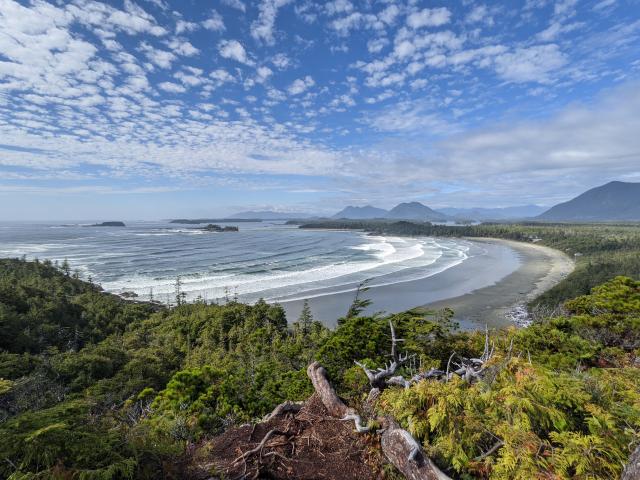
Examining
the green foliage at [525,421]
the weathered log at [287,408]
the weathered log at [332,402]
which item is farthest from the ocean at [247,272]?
the green foliage at [525,421]

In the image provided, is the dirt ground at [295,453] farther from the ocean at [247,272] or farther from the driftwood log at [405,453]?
the ocean at [247,272]

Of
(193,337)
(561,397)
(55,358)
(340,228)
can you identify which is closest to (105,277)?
(193,337)

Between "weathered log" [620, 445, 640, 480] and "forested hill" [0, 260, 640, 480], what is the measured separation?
392 millimetres

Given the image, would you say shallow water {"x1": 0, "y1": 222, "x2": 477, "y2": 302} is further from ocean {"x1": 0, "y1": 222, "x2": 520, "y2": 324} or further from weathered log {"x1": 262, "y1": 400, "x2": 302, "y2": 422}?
weathered log {"x1": 262, "y1": 400, "x2": 302, "y2": 422}

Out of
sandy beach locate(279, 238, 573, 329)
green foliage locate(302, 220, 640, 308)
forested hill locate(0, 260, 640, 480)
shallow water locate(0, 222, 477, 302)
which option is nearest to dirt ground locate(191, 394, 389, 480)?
forested hill locate(0, 260, 640, 480)

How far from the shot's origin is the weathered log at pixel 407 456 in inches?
152

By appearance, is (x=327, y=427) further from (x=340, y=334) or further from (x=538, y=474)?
(x=340, y=334)

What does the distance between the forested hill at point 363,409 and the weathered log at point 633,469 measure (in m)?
0.39

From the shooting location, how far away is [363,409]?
5.73 metres

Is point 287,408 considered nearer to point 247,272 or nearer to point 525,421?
point 525,421

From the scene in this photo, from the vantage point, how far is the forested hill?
334 centimetres

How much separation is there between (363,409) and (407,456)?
1.70 meters

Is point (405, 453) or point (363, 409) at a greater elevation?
point (405, 453)

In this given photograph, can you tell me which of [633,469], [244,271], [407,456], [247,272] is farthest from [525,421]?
[244,271]
